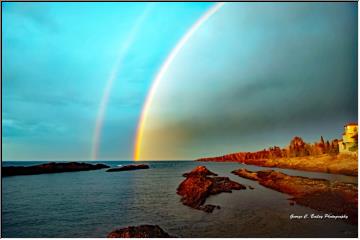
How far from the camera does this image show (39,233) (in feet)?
17.3

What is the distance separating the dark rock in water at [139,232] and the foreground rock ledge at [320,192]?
275cm

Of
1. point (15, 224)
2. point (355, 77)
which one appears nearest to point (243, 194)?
point (355, 77)

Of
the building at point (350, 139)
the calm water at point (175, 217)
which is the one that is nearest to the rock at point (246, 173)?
the calm water at point (175, 217)

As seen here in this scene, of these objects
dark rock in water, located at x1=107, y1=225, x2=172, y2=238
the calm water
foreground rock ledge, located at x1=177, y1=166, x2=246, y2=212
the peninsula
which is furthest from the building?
dark rock in water, located at x1=107, y1=225, x2=172, y2=238

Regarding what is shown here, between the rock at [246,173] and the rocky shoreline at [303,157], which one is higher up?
the rocky shoreline at [303,157]

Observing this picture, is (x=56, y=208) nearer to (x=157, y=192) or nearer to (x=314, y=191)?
(x=157, y=192)

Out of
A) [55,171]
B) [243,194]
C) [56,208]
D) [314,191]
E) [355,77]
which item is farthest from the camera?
[55,171]

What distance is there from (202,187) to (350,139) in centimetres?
327

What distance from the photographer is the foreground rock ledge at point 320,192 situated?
5.24 meters

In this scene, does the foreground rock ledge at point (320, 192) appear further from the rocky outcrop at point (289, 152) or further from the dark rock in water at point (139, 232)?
the dark rock in water at point (139, 232)

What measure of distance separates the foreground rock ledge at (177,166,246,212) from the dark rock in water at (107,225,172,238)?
1264mm

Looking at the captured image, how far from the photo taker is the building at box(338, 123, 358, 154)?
17.9 feet

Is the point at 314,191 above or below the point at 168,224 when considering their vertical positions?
above

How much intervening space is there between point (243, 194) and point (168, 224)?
2.19 meters
